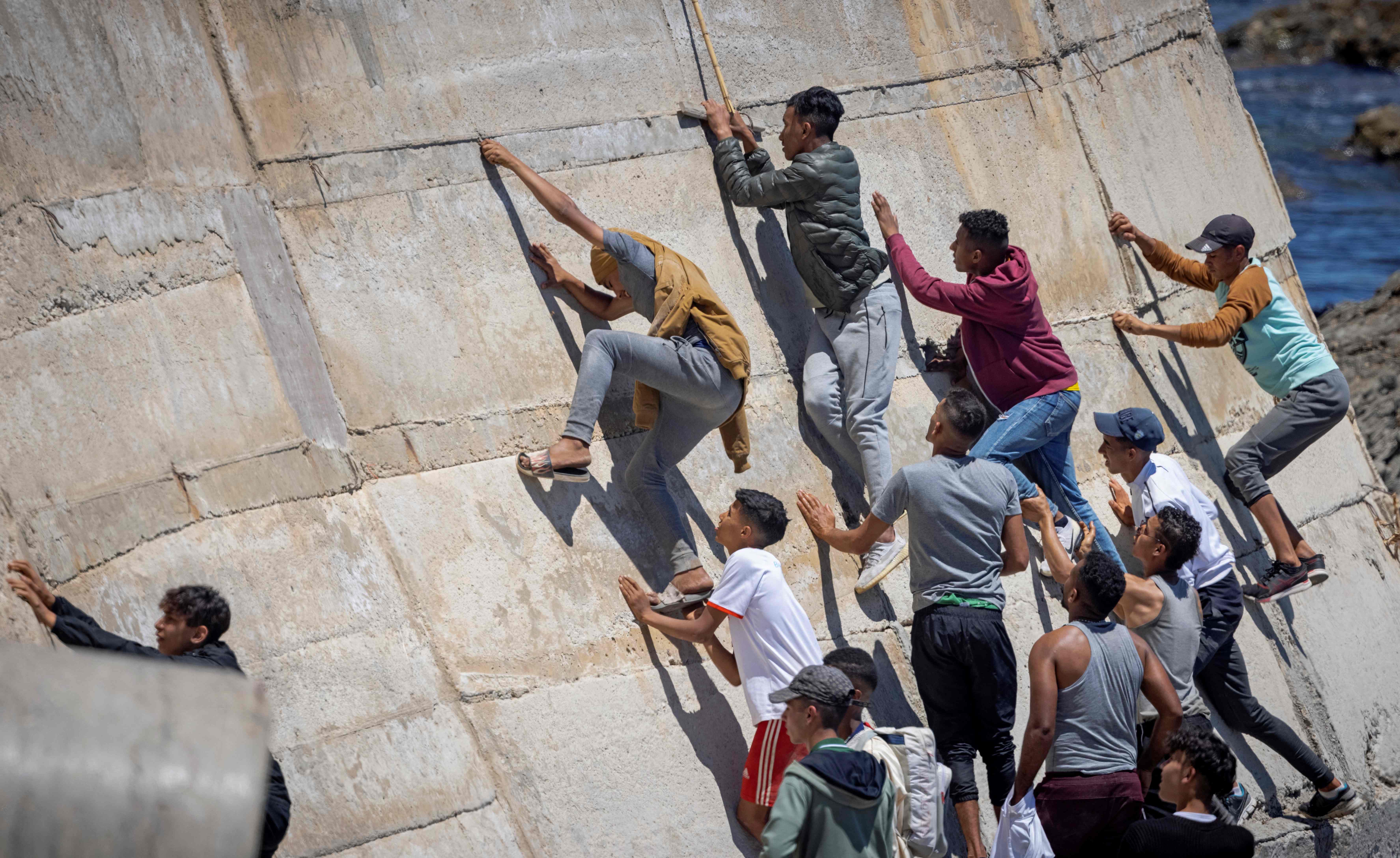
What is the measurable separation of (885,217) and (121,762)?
5225 millimetres

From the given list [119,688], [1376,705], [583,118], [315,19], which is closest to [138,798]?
[119,688]

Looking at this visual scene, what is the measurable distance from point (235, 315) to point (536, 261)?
1.39 metres

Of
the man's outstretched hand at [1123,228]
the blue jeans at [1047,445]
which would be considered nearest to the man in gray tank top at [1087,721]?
the blue jeans at [1047,445]

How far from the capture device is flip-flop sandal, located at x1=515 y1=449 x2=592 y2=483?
5051 mm

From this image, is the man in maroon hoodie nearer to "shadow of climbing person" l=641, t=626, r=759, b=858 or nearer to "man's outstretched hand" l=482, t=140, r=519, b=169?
"shadow of climbing person" l=641, t=626, r=759, b=858

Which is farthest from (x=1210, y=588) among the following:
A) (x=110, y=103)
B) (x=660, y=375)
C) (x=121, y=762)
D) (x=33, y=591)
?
(x=121, y=762)

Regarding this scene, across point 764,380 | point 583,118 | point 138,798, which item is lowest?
point 764,380

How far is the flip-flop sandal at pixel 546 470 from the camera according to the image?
5.05 meters

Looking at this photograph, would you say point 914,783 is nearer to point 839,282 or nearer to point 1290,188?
point 839,282

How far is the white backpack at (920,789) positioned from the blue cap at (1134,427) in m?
2.34

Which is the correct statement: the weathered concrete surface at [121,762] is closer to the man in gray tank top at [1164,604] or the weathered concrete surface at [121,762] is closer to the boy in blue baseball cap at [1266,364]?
the man in gray tank top at [1164,604]

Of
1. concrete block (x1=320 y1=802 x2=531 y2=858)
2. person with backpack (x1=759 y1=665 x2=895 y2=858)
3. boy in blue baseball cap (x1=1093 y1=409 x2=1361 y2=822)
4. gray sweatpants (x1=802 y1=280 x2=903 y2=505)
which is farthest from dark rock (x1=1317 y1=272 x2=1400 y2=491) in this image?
concrete block (x1=320 y1=802 x2=531 y2=858)

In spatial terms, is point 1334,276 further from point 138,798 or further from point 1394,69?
point 138,798

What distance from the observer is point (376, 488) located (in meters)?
4.94
